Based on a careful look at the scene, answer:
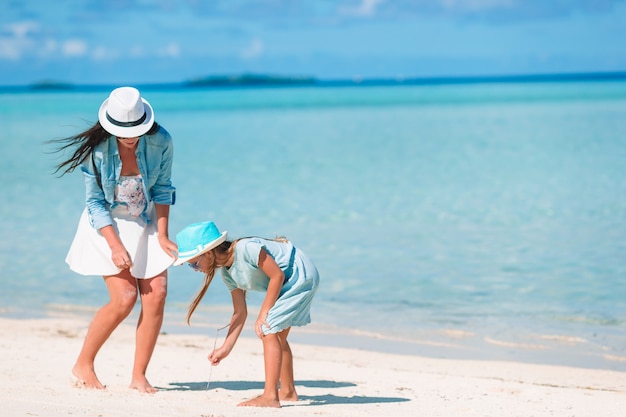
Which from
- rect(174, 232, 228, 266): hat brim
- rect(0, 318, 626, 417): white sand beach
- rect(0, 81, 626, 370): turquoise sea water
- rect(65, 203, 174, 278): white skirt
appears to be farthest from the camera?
rect(0, 81, 626, 370): turquoise sea water

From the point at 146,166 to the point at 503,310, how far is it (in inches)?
157

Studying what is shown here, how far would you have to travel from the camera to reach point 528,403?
15.9ft

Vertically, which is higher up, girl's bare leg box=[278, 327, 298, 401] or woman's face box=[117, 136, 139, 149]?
woman's face box=[117, 136, 139, 149]

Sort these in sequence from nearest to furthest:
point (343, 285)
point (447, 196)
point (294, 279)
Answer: point (294, 279) → point (343, 285) → point (447, 196)

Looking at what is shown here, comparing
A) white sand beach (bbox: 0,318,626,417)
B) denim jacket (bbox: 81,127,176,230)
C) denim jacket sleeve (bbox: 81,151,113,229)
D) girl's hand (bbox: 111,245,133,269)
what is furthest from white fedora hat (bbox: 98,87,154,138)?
white sand beach (bbox: 0,318,626,417)

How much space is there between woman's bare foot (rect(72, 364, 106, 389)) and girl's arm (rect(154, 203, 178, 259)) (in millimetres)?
780

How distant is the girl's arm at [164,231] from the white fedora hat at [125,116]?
0.49 metres

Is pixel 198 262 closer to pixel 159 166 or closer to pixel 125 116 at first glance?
pixel 159 166

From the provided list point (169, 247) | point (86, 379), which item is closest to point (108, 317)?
point (86, 379)

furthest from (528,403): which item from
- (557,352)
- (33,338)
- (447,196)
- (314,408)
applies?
(447,196)

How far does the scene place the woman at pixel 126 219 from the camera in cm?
460

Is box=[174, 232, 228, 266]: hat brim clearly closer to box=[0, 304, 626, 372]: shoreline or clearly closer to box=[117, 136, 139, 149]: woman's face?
box=[117, 136, 139, 149]: woman's face

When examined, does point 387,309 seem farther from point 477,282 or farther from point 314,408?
point 314,408

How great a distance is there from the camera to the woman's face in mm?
4594
